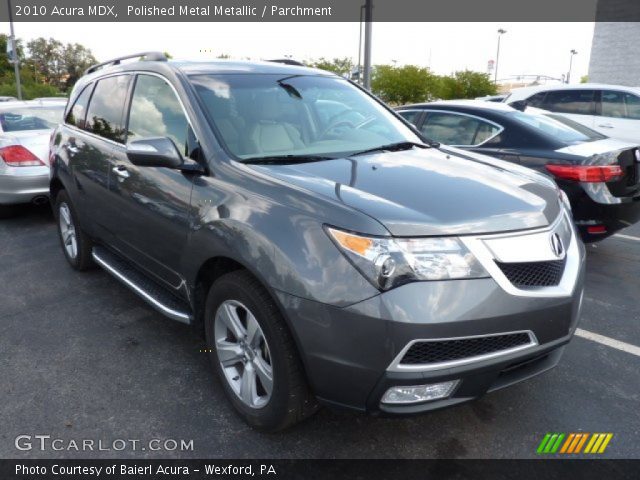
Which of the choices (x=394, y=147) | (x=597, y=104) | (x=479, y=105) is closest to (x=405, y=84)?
(x=597, y=104)

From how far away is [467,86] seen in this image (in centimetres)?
2802

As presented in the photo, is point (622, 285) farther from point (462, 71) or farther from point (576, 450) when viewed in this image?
point (462, 71)

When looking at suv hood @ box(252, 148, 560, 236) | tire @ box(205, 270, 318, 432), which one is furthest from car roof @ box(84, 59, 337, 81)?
tire @ box(205, 270, 318, 432)

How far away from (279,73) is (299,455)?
2.37 meters

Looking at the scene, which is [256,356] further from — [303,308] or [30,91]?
[30,91]

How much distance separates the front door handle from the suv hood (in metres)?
1.23

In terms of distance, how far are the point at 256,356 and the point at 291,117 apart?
149cm

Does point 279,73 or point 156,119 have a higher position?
point 279,73

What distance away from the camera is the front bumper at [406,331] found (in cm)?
201

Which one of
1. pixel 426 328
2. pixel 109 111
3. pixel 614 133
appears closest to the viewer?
pixel 426 328

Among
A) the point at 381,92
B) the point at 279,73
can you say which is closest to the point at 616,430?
the point at 279,73

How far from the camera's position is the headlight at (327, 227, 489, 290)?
2.04 meters

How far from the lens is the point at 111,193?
3672 millimetres

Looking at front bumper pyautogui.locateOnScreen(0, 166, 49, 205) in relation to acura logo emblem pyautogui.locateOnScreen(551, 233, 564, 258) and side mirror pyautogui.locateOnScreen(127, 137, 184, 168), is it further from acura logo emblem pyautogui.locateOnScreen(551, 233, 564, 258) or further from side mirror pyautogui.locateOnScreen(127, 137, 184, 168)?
acura logo emblem pyautogui.locateOnScreen(551, 233, 564, 258)
